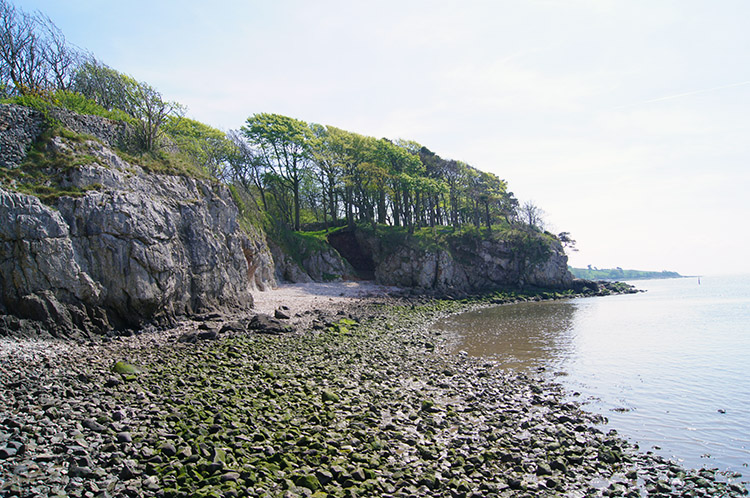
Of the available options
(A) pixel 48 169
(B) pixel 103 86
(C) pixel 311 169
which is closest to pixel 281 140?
(C) pixel 311 169

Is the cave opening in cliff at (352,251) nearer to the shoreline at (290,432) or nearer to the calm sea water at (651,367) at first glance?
the calm sea water at (651,367)

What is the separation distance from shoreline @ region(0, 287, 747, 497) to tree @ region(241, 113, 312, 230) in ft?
119

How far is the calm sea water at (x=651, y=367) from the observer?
949 cm

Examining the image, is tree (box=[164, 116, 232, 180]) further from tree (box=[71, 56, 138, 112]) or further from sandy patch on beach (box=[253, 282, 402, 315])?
sandy patch on beach (box=[253, 282, 402, 315])

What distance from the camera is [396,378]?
13430 millimetres

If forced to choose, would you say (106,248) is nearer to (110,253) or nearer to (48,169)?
(110,253)

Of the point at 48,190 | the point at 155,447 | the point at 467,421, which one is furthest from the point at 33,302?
the point at 467,421

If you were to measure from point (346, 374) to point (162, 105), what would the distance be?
2317 cm

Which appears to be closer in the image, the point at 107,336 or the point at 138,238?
the point at 107,336

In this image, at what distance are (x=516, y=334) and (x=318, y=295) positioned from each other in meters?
19.1

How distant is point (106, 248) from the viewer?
1662 cm

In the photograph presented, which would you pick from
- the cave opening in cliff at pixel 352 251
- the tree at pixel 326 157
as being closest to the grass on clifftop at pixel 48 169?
the tree at pixel 326 157

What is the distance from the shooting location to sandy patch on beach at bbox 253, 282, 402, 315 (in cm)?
2859

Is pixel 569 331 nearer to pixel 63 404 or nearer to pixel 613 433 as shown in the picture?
pixel 613 433
